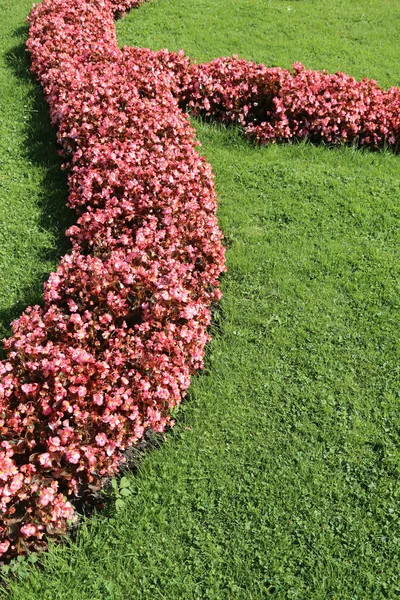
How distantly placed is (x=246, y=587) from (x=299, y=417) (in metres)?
1.14

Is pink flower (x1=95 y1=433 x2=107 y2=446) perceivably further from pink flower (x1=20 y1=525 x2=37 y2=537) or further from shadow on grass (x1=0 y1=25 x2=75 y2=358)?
shadow on grass (x1=0 y1=25 x2=75 y2=358)

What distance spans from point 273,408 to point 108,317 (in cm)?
125

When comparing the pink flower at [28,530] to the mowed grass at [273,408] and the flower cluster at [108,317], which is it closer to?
the flower cluster at [108,317]

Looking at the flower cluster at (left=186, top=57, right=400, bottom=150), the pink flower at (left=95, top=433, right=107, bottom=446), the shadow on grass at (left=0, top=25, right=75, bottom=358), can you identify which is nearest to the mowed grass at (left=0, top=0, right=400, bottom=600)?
the shadow on grass at (left=0, top=25, right=75, bottom=358)

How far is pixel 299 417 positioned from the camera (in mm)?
3768

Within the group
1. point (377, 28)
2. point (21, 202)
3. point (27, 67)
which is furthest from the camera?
point (377, 28)

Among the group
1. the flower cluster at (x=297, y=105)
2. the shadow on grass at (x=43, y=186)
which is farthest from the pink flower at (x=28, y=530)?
the flower cluster at (x=297, y=105)

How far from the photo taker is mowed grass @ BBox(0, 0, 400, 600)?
3.05 metres

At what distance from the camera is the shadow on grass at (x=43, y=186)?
4562 millimetres

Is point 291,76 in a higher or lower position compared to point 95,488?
higher

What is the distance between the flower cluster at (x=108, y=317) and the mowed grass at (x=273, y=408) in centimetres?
28

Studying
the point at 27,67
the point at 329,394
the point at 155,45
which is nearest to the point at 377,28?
the point at 155,45

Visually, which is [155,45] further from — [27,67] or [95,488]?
[95,488]

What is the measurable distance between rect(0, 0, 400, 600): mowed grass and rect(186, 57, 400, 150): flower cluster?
25 centimetres
